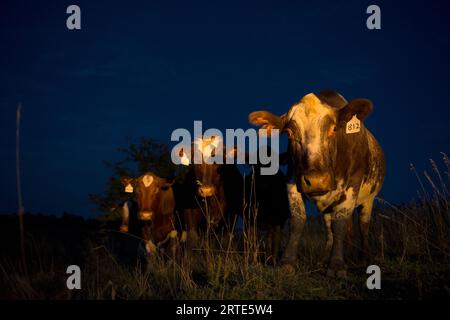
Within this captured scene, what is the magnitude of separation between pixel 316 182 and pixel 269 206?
13.9 ft

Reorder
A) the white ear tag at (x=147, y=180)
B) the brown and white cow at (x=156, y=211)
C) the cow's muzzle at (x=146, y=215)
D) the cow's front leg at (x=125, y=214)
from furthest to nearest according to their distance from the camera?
the cow's front leg at (x=125, y=214) < the white ear tag at (x=147, y=180) < the brown and white cow at (x=156, y=211) < the cow's muzzle at (x=146, y=215)

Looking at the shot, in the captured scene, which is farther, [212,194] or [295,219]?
[212,194]

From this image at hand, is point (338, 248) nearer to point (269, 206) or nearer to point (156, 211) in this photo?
point (269, 206)

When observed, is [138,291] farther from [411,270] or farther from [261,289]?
[411,270]

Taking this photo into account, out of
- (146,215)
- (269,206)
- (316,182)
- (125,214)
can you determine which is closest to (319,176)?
(316,182)

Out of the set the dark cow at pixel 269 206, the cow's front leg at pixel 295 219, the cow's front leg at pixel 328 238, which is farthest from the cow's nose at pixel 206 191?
the cow's front leg at pixel 295 219

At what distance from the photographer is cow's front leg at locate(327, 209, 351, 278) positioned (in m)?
5.49

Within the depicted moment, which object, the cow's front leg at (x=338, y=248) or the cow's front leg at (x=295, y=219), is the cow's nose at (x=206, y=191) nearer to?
the cow's front leg at (x=295, y=219)

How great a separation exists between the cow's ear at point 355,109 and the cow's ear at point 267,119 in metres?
0.94

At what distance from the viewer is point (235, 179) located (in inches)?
387

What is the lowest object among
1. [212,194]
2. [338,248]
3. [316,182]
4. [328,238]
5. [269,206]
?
[328,238]

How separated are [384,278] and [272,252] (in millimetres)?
3469

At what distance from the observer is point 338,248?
566 centimetres

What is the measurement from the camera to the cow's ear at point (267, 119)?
6301 millimetres
